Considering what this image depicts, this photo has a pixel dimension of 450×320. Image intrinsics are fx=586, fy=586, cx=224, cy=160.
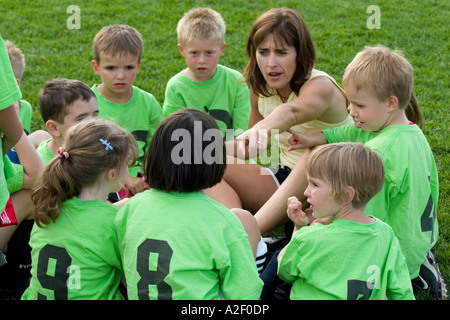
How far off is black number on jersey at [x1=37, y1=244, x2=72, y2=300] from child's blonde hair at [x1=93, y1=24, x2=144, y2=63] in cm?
209

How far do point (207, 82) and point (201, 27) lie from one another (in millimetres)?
449

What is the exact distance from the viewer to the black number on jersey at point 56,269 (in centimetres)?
274

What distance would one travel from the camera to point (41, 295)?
2826mm

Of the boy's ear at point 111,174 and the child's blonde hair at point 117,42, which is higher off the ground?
the child's blonde hair at point 117,42

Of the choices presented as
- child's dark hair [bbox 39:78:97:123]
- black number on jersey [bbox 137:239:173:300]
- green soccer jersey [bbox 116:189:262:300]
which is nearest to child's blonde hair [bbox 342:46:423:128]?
green soccer jersey [bbox 116:189:262:300]

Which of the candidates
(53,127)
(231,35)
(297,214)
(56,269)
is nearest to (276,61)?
(297,214)

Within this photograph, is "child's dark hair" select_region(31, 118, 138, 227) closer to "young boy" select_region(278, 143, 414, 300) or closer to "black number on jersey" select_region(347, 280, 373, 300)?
"young boy" select_region(278, 143, 414, 300)

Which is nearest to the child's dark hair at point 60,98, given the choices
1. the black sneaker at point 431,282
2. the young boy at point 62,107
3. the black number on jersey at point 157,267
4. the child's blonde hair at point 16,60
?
the young boy at point 62,107

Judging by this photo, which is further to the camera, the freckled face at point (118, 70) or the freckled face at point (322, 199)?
the freckled face at point (118, 70)

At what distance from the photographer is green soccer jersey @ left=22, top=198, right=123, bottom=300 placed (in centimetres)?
274

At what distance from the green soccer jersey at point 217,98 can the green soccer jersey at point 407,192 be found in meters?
1.80

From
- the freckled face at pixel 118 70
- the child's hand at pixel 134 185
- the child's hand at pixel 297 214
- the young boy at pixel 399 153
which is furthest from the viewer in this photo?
the freckled face at pixel 118 70

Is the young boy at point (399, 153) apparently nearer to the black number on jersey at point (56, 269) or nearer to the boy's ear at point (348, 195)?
the boy's ear at point (348, 195)
